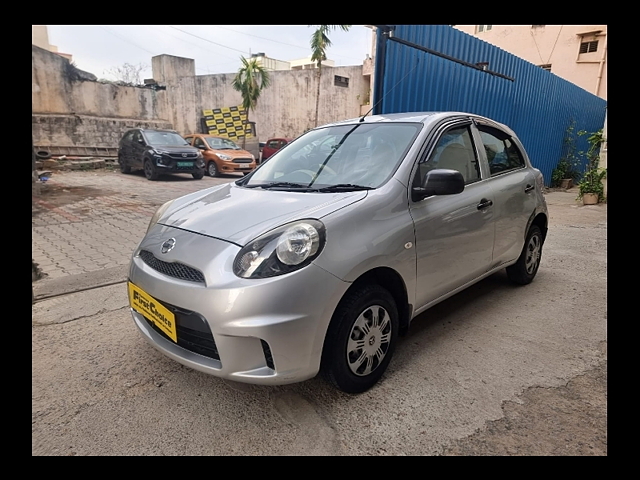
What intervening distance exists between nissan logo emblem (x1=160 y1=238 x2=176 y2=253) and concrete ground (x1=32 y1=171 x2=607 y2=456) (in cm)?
79

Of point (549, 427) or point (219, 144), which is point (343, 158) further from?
point (219, 144)

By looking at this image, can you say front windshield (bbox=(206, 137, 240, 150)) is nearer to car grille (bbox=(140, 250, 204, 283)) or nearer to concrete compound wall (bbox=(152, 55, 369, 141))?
concrete compound wall (bbox=(152, 55, 369, 141))

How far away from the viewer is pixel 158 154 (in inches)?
443

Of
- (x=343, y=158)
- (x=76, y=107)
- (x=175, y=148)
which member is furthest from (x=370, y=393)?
(x=76, y=107)

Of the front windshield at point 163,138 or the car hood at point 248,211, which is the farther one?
the front windshield at point 163,138

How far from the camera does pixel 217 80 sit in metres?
20.0

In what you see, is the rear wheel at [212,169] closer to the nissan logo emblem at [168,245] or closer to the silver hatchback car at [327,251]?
the silver hatchback car at [327,251]

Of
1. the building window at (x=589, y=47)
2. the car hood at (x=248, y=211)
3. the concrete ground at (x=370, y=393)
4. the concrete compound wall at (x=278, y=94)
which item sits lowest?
the concrete ground at (x=370, y=393)

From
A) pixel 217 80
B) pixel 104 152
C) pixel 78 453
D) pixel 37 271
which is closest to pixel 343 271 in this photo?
pixel 78 453

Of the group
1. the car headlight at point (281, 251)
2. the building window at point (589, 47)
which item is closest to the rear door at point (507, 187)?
the car headlight at point (281, 251)

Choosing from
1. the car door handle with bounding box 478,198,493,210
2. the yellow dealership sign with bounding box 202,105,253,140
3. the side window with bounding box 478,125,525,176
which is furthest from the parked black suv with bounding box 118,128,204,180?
the car door handle with bounding box 478,198,493,210

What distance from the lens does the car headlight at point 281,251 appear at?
6.08ft

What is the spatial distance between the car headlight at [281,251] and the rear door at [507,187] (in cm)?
178

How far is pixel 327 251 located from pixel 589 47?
70.4ft
